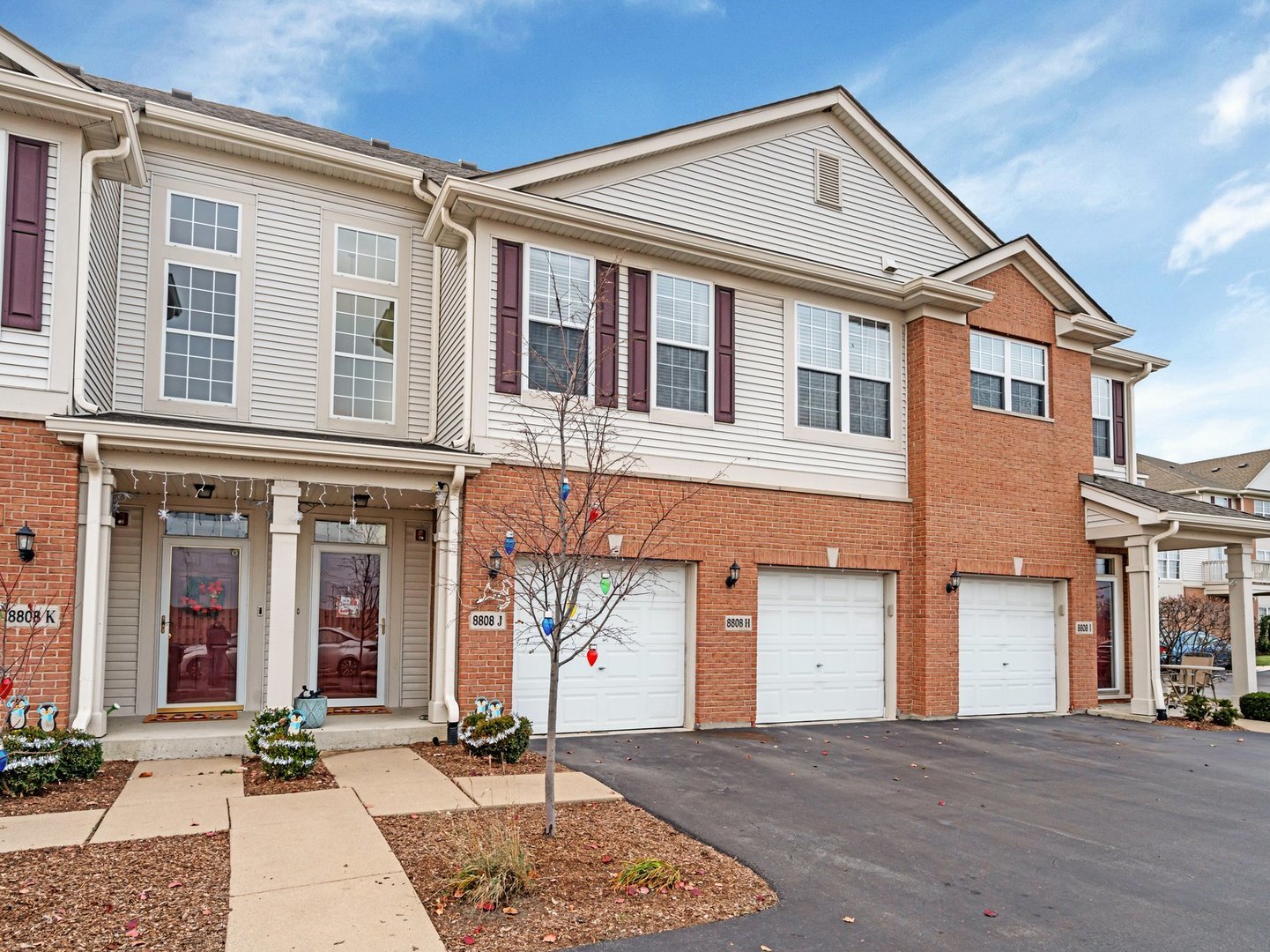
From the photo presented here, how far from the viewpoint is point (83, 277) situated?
9.18 meters

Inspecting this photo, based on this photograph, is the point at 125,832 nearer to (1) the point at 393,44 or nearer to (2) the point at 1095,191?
(1) the point at 393,44

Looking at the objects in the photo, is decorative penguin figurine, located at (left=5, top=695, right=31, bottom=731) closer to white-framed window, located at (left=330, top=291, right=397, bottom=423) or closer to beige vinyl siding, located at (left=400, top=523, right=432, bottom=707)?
beige vinyl siding, located at (left=400, top=523, right=432, bottom=707)

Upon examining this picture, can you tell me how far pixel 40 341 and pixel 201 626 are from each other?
3.99 m

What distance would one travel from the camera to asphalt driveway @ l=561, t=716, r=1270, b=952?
17.8ft

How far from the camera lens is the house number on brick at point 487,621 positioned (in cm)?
1058

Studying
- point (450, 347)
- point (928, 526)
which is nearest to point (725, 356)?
point (450, 347)

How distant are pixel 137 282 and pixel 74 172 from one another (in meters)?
1.86

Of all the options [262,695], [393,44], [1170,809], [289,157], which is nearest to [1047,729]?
[1170,809]

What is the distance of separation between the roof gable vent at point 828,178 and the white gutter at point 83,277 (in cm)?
991

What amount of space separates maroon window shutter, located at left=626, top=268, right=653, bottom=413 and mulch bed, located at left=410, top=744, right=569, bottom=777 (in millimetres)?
4782

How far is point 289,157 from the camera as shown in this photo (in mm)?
11742

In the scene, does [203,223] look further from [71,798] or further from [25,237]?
[71,798]

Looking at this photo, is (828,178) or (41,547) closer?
(41,547)

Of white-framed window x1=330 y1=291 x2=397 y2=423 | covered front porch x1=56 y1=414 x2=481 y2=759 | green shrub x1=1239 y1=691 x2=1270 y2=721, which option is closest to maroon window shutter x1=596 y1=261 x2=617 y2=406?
covered front porch x1=56 y1=414 x2=481 y2=759
